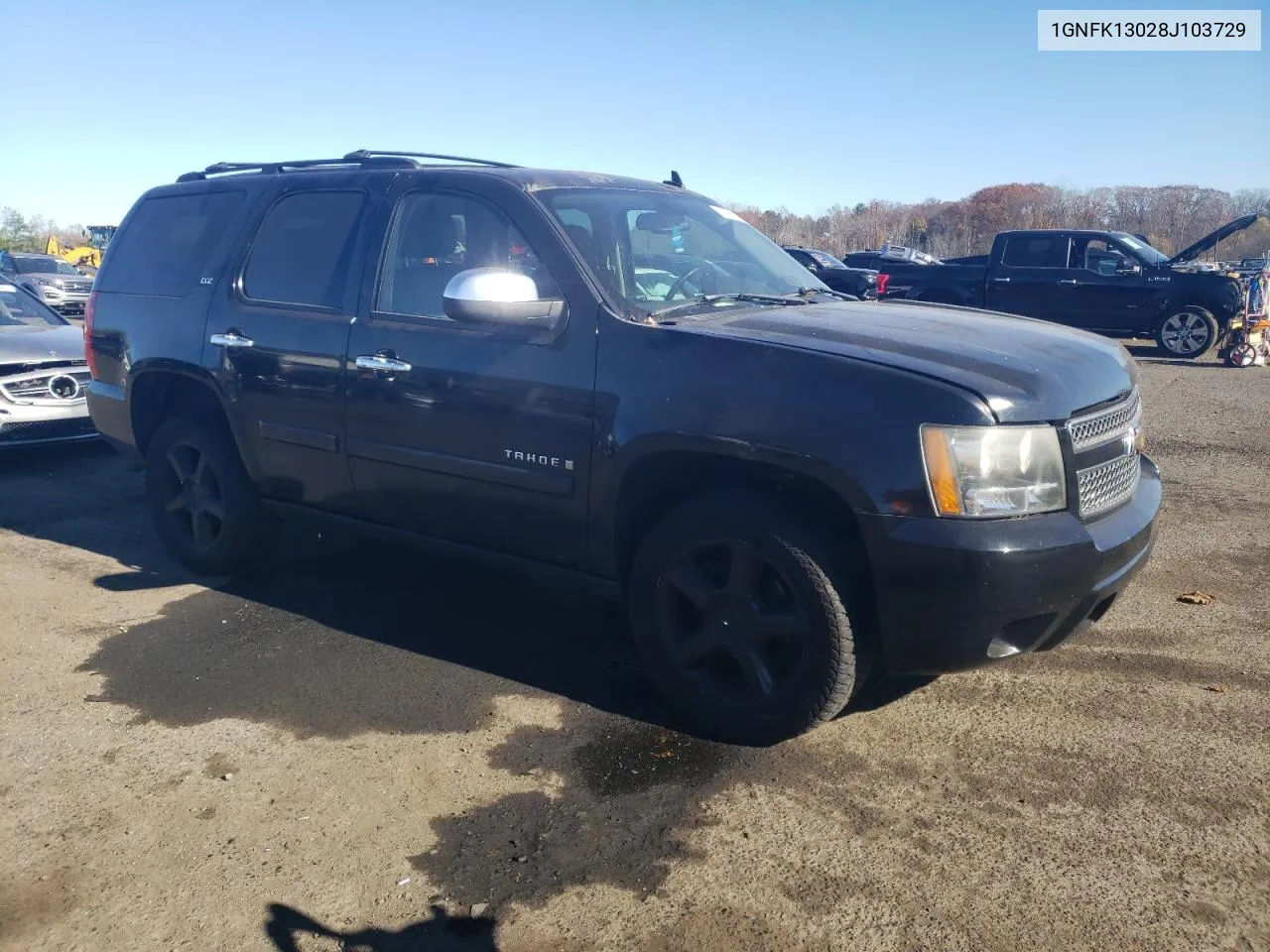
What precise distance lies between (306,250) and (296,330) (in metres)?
0.40

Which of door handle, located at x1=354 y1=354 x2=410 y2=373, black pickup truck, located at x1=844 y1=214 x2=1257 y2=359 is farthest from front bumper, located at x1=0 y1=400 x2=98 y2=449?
black pickup truck, located at x1=844 y1=214 x2=1257 y2=359

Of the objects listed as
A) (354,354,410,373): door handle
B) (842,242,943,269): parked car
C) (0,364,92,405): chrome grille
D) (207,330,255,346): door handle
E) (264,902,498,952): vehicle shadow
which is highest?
(842,242,943,269): parked car

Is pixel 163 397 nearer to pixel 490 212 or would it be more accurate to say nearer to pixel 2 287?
pixel 490 212

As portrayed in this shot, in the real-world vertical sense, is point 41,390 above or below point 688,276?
below

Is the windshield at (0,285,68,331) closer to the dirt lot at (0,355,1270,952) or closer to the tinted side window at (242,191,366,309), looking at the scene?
the dirt lot at (0,355,1270,952)

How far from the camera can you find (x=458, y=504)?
4012 millimetres

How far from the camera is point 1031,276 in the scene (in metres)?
15.9

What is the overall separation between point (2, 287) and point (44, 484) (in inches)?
97.9

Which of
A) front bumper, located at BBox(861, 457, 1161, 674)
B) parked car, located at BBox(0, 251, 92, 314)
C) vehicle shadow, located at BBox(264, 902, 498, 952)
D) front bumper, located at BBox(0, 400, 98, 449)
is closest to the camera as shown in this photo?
vehicle shadow, located at BBox(264, 902, 498, 952)

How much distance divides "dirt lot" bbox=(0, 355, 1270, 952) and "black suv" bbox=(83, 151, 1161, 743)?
0.40 metres

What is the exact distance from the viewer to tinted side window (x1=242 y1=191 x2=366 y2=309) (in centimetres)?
441

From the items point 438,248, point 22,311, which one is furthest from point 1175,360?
point 22,311

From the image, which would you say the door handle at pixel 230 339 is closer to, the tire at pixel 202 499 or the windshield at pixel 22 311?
the tire at pixel 202 499

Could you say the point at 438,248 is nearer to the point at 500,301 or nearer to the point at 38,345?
the point at 500,301
